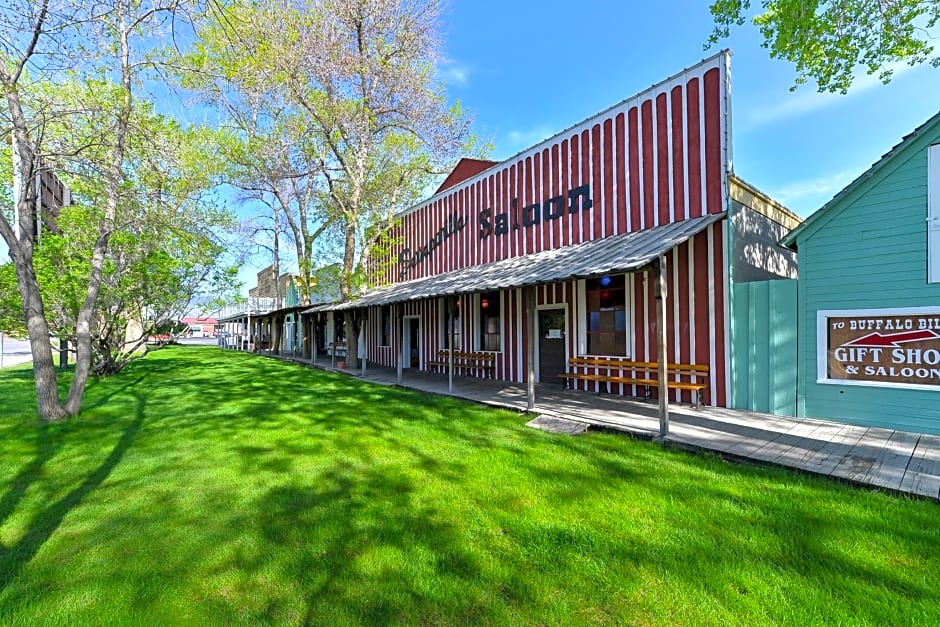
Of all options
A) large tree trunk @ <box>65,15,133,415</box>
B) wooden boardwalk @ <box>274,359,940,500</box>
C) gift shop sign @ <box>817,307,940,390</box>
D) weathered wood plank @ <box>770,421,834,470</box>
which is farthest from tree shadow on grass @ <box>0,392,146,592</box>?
gift shop sign @ <box>817,307,940,390</box>

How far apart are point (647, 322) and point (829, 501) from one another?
4.72 metres

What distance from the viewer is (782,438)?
5105mm

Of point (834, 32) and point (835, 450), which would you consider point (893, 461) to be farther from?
point (834, 32)

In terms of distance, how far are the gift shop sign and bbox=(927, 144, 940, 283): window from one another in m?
0.49

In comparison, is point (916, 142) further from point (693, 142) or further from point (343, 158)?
point (343, 158)

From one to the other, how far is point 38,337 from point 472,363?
8.67 meters

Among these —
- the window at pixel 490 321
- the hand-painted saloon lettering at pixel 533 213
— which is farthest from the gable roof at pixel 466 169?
the window at pixel 490 321

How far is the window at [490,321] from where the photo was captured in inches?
451

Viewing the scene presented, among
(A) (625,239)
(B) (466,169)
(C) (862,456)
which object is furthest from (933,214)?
(B) (466,169)

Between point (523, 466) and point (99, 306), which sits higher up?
point (99, 306)

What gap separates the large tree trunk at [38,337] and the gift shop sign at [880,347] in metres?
10.9

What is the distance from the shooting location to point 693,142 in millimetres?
7324

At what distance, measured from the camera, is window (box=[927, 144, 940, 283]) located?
514 centimetres

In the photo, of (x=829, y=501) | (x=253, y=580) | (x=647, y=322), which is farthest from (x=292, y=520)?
(x=647, y=322)
